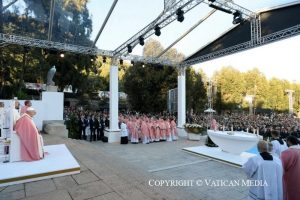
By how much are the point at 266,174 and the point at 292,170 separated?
84 centimetres

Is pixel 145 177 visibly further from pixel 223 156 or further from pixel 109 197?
pixel 223 156

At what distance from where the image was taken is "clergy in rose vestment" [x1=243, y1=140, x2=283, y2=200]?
3211mm

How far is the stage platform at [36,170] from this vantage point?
13.0 feet

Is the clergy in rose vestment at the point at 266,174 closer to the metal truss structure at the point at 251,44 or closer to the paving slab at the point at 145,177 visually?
the paving slab at the point at 145,177

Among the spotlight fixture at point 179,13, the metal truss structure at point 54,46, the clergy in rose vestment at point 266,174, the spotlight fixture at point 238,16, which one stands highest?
the spotlight fixture at point 238,16

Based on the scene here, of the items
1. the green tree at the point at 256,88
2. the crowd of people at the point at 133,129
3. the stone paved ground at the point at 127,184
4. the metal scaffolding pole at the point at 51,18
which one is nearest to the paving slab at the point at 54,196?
the stone paved ground at the point at 127,184

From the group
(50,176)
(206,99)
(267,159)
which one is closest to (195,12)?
(267,159)

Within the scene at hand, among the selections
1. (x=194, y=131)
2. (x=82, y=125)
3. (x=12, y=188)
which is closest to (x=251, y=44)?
(x=194, y=131)

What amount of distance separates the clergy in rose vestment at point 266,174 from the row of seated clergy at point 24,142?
4.51 metres

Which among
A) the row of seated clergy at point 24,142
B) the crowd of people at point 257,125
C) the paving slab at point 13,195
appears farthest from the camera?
the crowd of people at point 257,125

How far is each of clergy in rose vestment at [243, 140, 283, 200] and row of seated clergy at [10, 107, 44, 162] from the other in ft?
14.8

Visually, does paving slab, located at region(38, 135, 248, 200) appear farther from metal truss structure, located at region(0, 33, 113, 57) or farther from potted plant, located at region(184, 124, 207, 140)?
metal truss structure, located at region(0, 33, 113, 57)

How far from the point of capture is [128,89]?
22938 millimetres

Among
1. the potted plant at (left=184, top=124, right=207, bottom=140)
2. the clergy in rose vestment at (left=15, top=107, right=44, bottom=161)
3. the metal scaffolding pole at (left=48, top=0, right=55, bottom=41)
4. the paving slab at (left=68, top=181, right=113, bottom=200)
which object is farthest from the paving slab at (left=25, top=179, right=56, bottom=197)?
the potted plant at (left=184, top=124, right=207, bottom=140)
